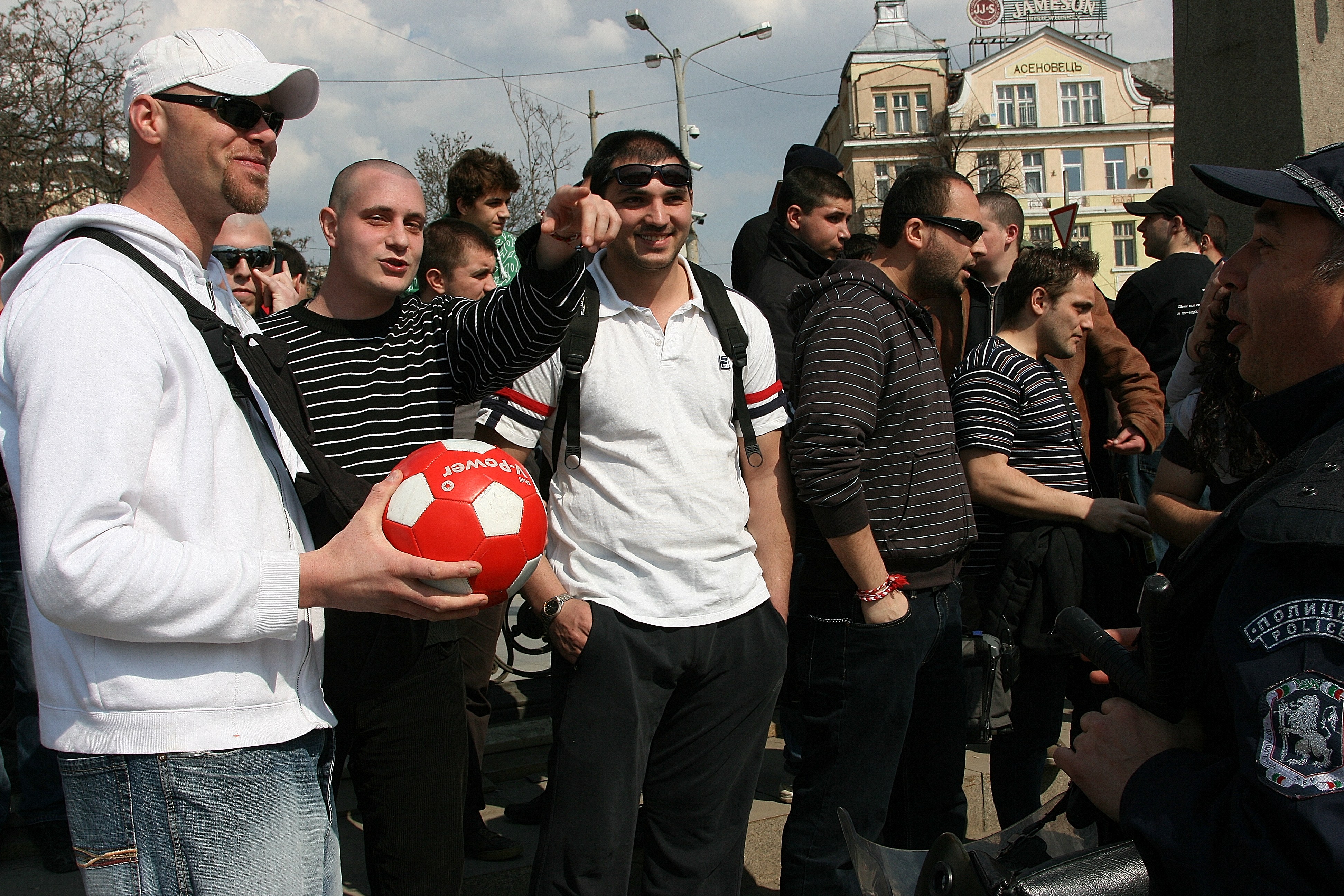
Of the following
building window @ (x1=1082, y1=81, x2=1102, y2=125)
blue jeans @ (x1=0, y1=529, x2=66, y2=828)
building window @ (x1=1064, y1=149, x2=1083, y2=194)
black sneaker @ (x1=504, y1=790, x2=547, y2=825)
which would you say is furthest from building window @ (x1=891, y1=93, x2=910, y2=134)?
blue jeans @ (x1=0, y1=529, x2=66, y2=828)

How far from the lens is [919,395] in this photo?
3223 mm

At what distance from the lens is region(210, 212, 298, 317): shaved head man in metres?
4.10

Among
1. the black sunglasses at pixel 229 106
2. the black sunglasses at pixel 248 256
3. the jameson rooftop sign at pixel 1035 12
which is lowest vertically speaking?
the black sunglasses at pixel 229 106

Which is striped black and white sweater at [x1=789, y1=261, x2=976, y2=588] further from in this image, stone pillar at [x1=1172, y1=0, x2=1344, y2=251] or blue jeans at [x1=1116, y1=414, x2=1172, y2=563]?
stone pillar at [x1=1172, y1=0, x2=1344, y2=251]

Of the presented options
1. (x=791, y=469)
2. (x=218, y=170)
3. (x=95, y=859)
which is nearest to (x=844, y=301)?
(x=791, y=469)

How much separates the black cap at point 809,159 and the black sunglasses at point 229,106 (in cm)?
372

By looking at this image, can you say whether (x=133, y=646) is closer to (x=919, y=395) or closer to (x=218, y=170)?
(x=218, y=170)

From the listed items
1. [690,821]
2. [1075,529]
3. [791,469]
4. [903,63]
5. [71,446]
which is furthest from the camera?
[903,63]

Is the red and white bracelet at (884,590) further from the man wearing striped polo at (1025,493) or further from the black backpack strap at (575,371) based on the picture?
the black backpack strap at (575,371)

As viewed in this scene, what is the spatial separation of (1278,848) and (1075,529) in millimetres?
2439

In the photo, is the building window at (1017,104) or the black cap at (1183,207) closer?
the black cap at (1183,207)

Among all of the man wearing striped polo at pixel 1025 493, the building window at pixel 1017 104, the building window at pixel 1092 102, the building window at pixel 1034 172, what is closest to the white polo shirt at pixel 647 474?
the man wearing striped polo at pixel 1025 493

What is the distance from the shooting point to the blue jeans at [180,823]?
1.59 metres

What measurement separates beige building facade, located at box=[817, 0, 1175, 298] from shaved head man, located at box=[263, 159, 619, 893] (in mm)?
54596
